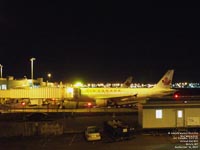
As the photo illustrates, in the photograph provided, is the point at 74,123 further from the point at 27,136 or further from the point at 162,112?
the point at 162,112

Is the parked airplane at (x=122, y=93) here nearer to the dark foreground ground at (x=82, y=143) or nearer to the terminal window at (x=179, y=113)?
the terminal window at (x=179, y=113)

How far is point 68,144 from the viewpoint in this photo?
37.2 metres

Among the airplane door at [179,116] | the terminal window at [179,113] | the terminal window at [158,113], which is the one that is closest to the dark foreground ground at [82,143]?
the terminal window at [158,113]

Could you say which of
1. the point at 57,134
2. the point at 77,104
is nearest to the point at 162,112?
the point at 57,134

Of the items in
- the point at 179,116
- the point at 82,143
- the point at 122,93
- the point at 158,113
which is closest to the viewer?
the point at 82,143

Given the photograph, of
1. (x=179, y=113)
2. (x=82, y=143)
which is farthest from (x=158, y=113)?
(x=82, y=143)

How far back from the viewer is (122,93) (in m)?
83.3

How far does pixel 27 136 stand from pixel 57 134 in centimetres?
350

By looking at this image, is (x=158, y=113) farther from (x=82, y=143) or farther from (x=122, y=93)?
(x=122, y=93)

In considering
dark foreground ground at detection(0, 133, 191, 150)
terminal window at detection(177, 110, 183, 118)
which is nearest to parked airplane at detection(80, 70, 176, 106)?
terminal window at detection(177, 110, 183, 118)

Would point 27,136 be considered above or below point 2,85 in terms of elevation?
below

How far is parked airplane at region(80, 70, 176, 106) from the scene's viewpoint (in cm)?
7725

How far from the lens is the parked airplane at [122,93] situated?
7725cm

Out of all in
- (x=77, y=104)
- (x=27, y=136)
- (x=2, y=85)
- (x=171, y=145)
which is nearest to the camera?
(x=171, y=145)
